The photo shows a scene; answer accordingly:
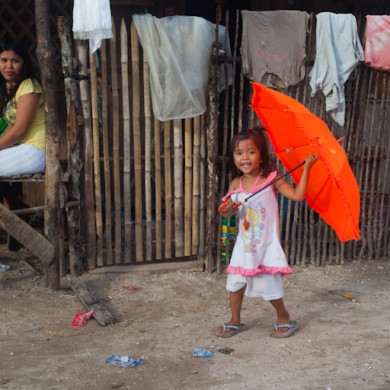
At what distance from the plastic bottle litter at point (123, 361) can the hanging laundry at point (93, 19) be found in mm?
2383

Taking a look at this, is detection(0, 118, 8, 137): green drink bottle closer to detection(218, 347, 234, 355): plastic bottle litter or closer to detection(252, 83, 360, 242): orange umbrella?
detection(252, 83, 360, 242): orange umbrella

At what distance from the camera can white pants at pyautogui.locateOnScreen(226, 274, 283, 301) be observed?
3.63 metres

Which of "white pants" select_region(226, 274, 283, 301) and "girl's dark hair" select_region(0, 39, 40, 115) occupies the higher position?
"girl's dark hair" select_region(0, 39, 40, 115)

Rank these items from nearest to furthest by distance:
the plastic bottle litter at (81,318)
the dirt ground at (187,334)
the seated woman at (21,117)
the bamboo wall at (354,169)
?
1. the dirt ground at (187,334)
2. the plastic bottle litter at (81,318)
3. the seated woman at (21,117)
4. the bamboo wall at (354,169)

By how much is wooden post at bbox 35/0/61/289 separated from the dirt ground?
1.30 feet

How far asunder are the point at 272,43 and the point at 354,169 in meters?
1.51

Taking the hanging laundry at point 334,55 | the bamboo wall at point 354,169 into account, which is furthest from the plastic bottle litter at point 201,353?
the hanging laundry at point 334,55

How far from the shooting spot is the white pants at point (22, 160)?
433cm

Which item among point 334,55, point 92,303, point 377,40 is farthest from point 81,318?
point 377,40

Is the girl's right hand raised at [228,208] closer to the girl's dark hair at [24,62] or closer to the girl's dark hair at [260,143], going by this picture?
the girl's dark hair at [260,143]

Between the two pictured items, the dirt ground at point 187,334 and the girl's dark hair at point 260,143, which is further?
the girl's dark hair at point 260,143

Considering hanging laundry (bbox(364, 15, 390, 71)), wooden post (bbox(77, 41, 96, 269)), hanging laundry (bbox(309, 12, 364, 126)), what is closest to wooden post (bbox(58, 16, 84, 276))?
wooden post (bbox(77, 41, 96, 269))

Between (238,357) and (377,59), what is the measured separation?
3093 mm

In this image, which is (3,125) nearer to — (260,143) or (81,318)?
(81,318)
